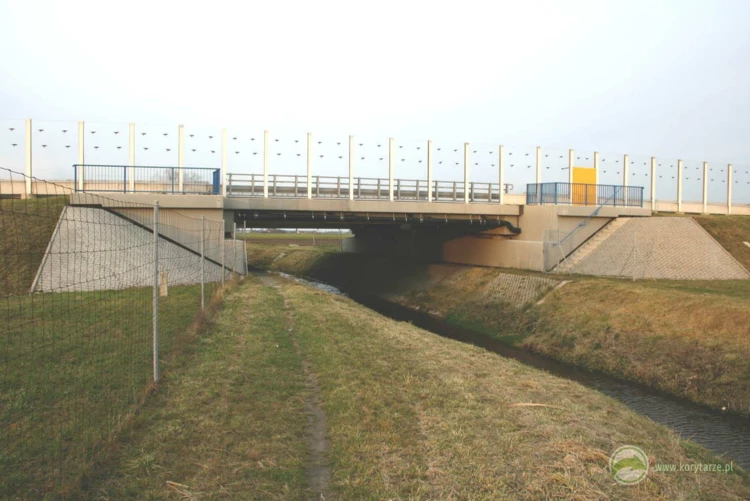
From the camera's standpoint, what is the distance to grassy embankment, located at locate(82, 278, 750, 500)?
18.4ft

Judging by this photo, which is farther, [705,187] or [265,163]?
[705,187]

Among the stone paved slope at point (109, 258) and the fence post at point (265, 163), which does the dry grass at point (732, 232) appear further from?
the stone paved slope at point (109, 258)

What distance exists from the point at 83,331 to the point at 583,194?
29914 millimetres

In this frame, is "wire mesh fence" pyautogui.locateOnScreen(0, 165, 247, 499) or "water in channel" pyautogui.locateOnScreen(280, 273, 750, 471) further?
"water in channel" pyautogui.locateOnScreen(280, 273, 750, 471)

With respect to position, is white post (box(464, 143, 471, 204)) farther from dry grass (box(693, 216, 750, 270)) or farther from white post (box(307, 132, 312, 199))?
dry grass (box(693, 216, 750, 270))

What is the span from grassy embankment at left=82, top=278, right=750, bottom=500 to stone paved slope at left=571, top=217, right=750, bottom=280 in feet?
57.5

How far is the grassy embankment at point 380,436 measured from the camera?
561 cm

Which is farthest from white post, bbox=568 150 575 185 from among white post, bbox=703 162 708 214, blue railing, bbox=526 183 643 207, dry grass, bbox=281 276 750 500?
dry grass, bbox=281 276 750 500

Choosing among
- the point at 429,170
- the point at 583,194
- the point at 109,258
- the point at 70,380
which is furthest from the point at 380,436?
the point at 583,194

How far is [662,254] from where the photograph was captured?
27312 millimetres

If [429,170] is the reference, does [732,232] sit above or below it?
below

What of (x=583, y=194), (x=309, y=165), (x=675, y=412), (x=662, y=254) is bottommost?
(x=675, y=412)

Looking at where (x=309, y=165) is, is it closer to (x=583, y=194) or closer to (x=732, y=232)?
(x=583, y=194)

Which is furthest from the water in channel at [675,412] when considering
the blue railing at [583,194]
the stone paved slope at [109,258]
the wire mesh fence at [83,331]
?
the blue railing at [583,194]
